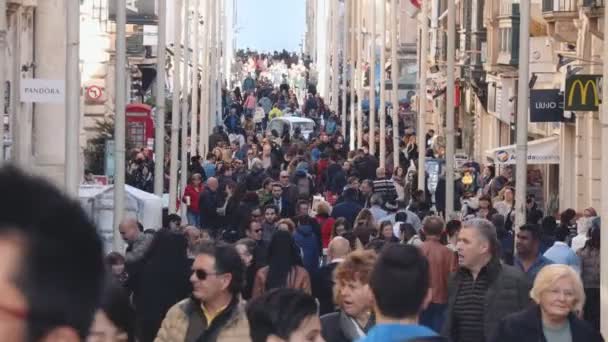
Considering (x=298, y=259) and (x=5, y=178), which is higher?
(x=5, y=178)

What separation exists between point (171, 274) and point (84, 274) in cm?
952

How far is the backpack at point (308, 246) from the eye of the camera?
17.6m

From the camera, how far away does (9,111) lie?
90.2 feet

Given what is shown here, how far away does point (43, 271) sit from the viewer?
6.67 feet

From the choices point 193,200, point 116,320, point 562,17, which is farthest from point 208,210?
point 116,320

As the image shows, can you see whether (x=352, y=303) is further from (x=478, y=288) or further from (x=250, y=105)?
Answer: (x=250, y=105)

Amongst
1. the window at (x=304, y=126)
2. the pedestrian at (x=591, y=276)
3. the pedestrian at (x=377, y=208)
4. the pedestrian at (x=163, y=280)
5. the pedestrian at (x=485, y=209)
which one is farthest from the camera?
the window at (x=304, y=126)

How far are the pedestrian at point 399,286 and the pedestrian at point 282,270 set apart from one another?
19.9 feet

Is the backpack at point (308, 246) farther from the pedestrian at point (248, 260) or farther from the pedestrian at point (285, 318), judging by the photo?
the pedestrian at point (285, 318)

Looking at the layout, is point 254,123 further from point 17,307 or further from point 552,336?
point 17,307

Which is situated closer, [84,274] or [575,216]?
[84,274]

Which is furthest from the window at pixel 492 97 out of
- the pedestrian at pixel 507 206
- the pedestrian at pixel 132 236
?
the pedestrian at pixel 132 236

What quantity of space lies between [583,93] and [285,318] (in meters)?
19.7

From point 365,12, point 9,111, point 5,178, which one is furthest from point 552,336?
point 365,12
